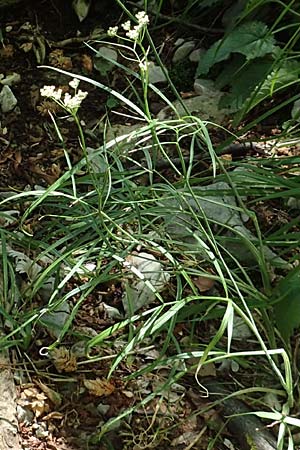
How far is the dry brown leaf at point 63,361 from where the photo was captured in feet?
4.15

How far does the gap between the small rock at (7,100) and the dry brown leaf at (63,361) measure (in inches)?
27.7

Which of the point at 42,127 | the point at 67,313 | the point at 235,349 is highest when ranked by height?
the point at 42,127

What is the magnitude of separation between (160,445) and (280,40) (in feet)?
3.38

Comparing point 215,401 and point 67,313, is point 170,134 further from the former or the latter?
point 215,401

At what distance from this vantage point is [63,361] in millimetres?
1265

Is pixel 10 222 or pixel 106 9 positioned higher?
pixel 106 9

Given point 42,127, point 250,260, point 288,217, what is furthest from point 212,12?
point 250,260

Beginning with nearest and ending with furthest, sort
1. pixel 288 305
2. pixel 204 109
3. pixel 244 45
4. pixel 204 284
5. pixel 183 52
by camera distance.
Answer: pixel 288 305
pixel 204 284
pixel 244 45
pixel 204 109
pixel 183 52

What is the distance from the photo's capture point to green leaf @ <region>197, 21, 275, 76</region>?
1660 millimetres

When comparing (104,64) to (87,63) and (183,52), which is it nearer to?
(87,63)

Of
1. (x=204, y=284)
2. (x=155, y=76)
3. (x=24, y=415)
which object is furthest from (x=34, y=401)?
(x=155, y=76)

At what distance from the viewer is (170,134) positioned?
1.70 metres

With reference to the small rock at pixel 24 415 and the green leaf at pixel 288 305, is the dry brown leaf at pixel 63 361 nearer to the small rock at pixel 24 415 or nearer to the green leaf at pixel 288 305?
the small rock at pixel 24 415

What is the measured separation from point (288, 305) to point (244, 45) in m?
0.70
